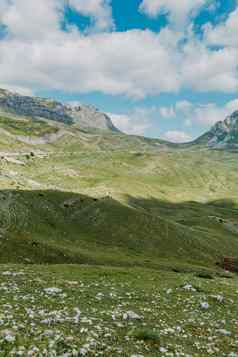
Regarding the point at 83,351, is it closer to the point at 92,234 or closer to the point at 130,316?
the point at 130,316

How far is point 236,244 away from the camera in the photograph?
9425cm

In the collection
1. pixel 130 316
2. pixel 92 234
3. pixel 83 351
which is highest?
pixel 92 234

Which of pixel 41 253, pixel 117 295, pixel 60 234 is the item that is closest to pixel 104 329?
pixel 117 295

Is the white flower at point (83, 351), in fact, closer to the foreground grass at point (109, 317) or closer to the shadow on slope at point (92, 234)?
the foreground grass at point (109, 317)

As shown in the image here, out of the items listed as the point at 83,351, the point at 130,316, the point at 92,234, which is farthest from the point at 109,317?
the point at 92,234

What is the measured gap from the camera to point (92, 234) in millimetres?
70625

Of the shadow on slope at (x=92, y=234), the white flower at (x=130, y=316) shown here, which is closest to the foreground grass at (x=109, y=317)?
the white flower at (x=130, y=316)

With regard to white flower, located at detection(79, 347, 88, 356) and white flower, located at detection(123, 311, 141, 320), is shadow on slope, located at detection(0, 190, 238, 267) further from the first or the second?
white flower, located at detection(79, 347, 88, 356)

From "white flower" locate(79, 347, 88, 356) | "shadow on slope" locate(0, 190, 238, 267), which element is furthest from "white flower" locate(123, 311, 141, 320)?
"shadow on slope" locate(0, 190, 238, 267)

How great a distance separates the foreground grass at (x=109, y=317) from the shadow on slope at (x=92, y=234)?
22.3 m

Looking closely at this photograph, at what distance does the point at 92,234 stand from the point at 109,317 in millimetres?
54141

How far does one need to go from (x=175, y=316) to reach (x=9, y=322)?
9.47 m

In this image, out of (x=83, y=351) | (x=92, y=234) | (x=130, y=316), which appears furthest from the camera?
(x=92, y=234)

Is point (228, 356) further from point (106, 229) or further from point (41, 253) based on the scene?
point (106, 229)
